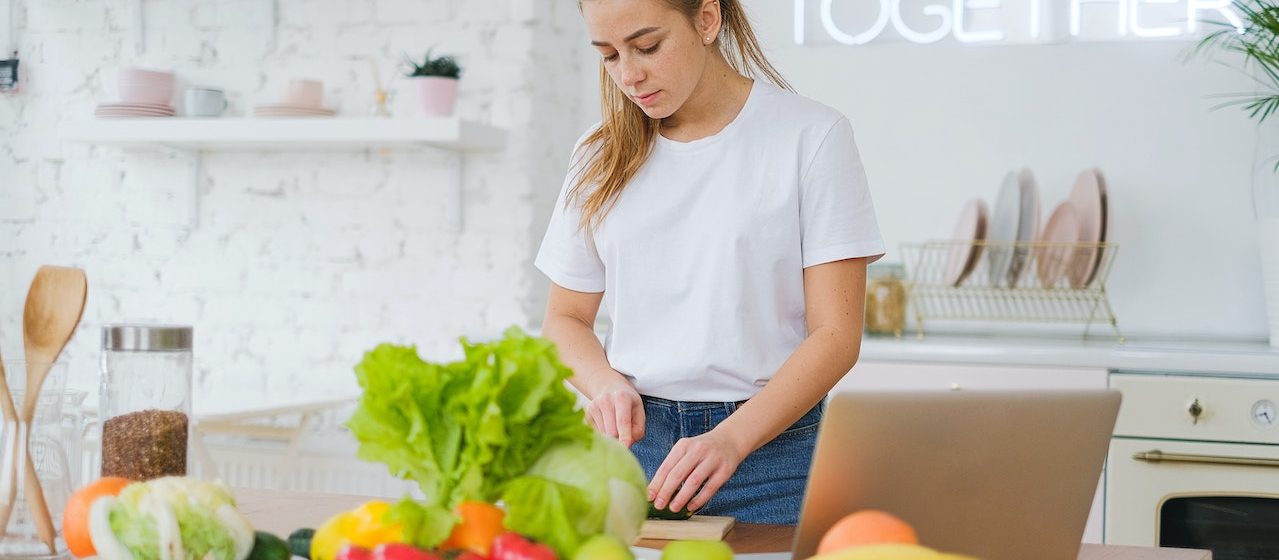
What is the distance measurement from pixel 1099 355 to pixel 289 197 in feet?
7.17

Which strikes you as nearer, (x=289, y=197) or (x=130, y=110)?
(x=130, y=110)

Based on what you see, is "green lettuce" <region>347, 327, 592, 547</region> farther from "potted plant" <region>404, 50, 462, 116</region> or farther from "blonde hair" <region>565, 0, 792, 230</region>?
"potted plant" <region>404, 50, 462, 116</region>

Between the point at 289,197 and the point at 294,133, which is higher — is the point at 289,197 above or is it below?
below

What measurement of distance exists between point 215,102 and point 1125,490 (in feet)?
8.16

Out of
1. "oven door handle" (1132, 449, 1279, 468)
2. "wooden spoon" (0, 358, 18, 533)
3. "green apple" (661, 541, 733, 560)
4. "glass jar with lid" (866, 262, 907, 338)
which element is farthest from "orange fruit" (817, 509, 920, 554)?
"glass jar with lid" (866, 262, 907, 338)

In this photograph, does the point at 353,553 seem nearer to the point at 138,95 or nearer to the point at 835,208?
the point at 835,208

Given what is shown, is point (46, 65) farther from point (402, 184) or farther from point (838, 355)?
point (838, 355)

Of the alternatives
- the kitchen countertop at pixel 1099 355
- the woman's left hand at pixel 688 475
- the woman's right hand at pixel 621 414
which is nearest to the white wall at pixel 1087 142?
the kitchen countertop at pixel 1099 355

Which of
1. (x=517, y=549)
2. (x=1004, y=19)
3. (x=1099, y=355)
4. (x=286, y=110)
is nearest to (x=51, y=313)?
(x=517, y=549)

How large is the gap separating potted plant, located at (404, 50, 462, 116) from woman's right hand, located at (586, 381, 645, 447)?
1.90m

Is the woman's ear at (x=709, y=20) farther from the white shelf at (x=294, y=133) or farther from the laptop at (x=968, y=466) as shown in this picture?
the white shelf at (x=294, y=133)

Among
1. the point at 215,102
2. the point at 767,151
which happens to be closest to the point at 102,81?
the point at 215,102

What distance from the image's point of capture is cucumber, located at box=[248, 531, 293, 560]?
910 mm

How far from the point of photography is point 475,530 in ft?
2.61
